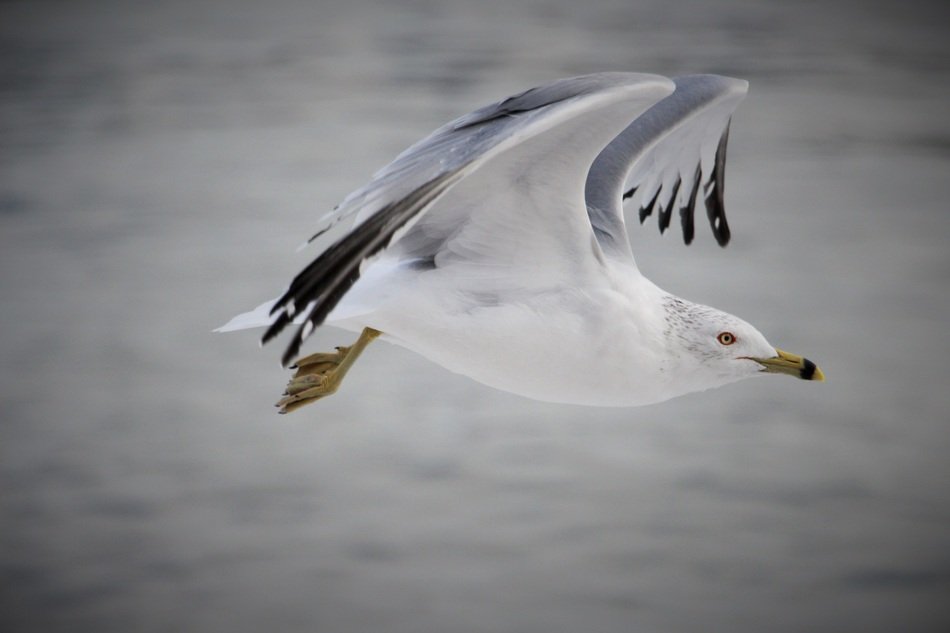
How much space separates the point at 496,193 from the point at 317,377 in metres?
0.94

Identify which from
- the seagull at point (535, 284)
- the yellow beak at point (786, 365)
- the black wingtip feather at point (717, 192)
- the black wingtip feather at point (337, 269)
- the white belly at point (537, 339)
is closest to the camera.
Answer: the black wingtip feather at point (337, 269)

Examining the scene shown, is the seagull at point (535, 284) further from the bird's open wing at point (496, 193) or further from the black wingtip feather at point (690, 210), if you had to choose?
the black wingtip feather at point (690, 210)

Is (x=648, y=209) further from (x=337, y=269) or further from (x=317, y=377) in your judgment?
(x=337, y=269)

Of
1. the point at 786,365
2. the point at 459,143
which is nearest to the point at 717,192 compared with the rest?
the point at 786,365

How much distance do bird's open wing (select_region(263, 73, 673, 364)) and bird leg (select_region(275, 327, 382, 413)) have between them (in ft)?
1.47

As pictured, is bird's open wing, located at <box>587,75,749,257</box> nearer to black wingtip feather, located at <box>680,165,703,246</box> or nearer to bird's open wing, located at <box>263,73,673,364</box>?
black wingtip feather, located at <box>680,165,703,246</box>

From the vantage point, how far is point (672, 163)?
529 cm

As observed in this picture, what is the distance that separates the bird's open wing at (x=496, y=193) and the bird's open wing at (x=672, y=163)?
15.1 inches

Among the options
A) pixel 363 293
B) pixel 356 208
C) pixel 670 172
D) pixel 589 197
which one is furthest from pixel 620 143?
pixel 356 208

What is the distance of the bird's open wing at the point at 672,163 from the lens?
4.58 m

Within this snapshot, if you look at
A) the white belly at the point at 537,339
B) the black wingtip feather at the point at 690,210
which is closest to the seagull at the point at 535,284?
the white belly at the point at 537,339

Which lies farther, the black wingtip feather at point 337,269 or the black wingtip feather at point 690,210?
the black wingtip feather at point 690,210

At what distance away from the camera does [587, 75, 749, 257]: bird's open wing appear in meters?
4.58

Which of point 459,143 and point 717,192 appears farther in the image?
point 717,192
